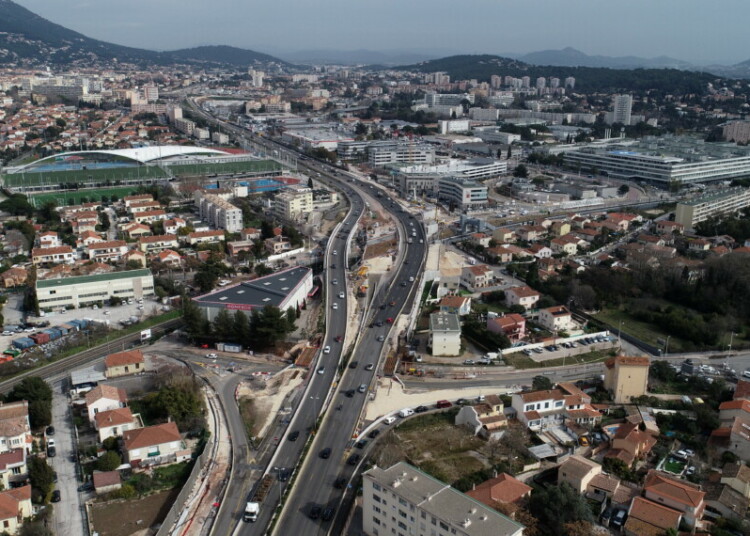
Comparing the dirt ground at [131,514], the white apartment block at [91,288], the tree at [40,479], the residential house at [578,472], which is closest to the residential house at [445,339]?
the residential house at [578,472]

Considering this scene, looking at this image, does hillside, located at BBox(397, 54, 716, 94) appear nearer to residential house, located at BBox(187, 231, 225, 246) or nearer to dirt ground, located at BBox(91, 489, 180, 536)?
residential house, located at BBox(187, 231, 225, 246)

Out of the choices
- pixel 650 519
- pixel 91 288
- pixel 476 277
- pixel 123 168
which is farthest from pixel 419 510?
pixel 123 168

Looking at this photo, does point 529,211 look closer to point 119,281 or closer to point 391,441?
point 119,281

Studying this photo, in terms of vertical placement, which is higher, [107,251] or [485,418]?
[107,251]

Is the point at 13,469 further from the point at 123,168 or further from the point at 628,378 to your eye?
the point at 123,168

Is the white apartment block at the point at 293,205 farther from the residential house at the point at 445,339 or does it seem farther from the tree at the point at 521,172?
the tree at the point at 521,172

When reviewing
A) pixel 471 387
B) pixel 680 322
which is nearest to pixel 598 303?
pixel 680 322

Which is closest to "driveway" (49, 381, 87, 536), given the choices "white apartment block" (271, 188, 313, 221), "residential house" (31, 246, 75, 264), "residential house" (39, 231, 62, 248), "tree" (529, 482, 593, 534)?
"tree" (529, 482, 593, 534)
